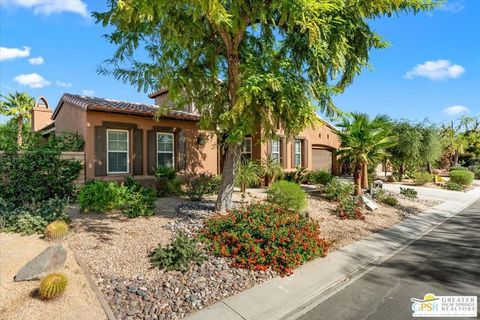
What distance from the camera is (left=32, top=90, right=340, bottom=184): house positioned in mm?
12164

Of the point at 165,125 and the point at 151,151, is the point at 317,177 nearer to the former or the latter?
the point at 165,125

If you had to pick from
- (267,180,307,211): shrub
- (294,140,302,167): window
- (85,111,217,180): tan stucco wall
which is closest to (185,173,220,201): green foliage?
(85,111,217,180): tan stucco wall

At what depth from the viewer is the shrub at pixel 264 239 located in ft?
19.6

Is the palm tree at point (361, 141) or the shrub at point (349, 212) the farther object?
the palm tree at point (361, 141)

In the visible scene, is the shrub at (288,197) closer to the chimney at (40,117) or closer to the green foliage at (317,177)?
the green foliage at (317,177)

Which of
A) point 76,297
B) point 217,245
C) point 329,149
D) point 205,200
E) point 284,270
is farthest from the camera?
point 329,149

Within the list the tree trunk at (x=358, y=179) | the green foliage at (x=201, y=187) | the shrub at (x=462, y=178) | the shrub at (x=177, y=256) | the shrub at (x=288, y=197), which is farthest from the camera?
the shrub at (x=462, y=178)

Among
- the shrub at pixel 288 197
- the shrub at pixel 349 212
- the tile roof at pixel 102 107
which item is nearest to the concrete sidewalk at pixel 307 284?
the shrub at pixel 349 212

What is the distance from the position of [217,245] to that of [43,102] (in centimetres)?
2399

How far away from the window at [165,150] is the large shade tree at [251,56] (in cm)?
567

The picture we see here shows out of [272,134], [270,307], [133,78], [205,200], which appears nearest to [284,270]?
[270,307]

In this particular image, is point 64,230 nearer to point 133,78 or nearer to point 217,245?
point 217,245

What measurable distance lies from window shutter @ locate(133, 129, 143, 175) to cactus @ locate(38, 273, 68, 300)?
355 inches

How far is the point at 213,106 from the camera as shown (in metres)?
9.12
